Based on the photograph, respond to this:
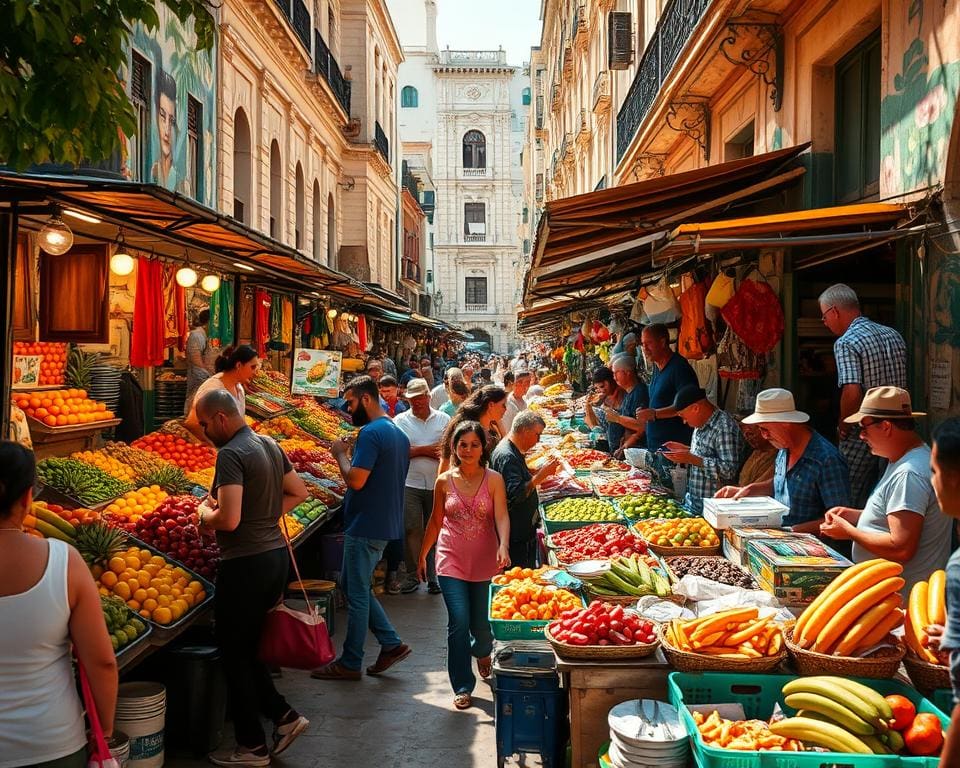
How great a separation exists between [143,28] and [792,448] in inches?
372

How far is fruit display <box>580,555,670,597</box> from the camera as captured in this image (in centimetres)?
502

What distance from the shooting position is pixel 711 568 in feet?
17.2

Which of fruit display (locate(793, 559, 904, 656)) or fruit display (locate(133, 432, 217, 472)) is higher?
fruit display (locate(133, 432, 217, 472))

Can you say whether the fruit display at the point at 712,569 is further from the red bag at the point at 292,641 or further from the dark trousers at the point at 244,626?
the dark trousers at the point at 244,626

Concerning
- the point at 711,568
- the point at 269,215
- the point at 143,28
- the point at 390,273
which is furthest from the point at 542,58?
the point at 711,568

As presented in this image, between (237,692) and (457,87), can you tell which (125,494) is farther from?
(457,87)

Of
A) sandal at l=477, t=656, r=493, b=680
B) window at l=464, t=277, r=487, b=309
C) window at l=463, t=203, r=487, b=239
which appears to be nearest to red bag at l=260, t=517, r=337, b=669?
sandal at l=477, t=656, r=493, b=680

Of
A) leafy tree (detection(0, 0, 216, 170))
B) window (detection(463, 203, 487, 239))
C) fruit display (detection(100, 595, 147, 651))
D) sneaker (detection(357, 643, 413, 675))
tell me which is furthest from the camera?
window (detection(463, 203, 487, 239))

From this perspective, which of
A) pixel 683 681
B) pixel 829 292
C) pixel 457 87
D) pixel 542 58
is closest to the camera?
pixel 683 681

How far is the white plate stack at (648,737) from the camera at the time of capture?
3.57 meters

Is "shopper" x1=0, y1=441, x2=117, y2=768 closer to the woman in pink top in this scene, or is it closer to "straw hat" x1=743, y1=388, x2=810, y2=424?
the woman in pink top

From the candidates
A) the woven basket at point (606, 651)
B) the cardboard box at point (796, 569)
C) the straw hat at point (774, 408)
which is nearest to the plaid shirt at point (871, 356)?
the straw hat at point (774, 408)

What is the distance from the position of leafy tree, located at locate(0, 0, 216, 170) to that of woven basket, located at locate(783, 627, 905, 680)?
4302 mm

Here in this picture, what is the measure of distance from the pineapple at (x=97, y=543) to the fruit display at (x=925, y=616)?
181 inches
